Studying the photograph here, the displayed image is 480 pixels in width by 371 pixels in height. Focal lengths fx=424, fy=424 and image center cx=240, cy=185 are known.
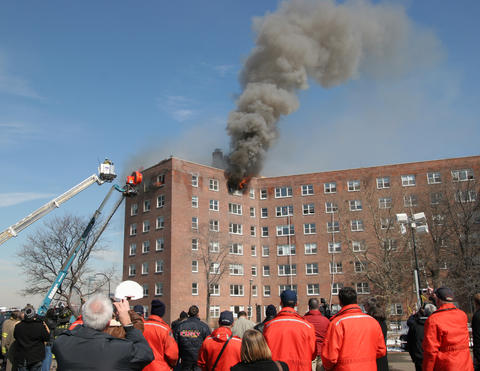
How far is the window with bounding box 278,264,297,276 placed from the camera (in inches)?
2052

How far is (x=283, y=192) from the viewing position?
55625 millimetres

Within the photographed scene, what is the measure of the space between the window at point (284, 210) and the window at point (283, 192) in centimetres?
157

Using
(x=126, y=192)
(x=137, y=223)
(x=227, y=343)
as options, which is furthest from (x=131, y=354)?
(x=137, y=223)

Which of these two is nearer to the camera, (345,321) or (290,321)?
(345,321)

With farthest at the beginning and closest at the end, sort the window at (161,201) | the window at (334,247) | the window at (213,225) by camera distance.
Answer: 1. the window at (334,247)
2. the window at (213,225)
3. the window at (161,201)

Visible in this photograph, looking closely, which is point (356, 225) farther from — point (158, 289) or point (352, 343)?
point (352, 343)

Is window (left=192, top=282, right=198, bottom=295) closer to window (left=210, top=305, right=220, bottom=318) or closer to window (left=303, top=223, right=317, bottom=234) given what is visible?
window (left=210, top=305, right=220, bottom=318)

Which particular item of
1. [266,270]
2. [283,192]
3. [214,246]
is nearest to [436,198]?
[283,192]

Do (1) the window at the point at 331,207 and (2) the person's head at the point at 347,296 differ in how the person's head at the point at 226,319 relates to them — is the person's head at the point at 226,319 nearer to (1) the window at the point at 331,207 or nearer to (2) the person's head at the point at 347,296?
(2) the person's head at the point at 347,296

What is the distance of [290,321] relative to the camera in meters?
5.23

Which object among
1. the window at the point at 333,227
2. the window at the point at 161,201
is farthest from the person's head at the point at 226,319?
the window at the point at 333,227

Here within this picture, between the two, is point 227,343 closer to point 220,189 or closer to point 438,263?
point 438,263

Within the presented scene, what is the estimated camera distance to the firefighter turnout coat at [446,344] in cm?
529

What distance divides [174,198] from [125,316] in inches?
1726
